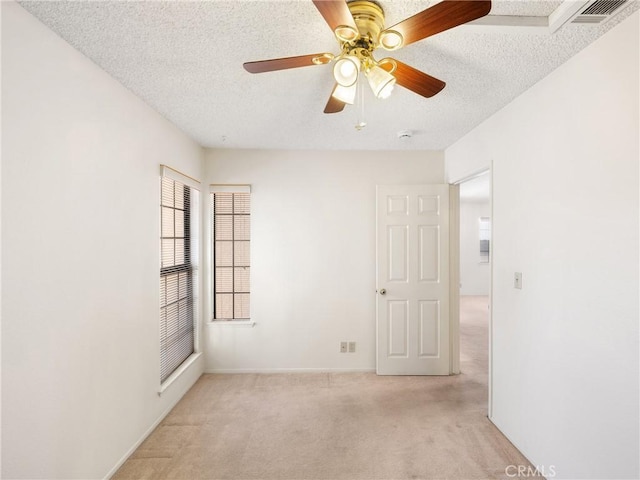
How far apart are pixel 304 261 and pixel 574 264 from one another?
2.38m

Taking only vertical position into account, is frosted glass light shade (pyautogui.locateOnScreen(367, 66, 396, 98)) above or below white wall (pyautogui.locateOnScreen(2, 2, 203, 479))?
above

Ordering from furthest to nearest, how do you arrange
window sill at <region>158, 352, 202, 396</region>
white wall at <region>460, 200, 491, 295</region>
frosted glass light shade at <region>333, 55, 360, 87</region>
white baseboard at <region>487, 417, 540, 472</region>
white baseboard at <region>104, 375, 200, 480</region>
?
1. white wall at <region>460, 200, 491, 295</region>
2. window sill at <region>158, 352, 202, 396</region>
3. white baseboard at <region>487, 417, 540, 472</region>
4. white baseboard at <region>104, 375, 200, 480</region>
5. frosted glass light shade at <region>333, 55, 360, 87</region>

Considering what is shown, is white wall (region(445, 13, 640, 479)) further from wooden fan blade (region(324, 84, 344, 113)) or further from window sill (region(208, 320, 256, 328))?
window sill (region(208, 320, 256, 328))

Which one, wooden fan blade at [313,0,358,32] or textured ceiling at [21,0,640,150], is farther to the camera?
textured ceiling at [21,0,640,150]

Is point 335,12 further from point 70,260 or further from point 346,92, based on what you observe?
point 70,260

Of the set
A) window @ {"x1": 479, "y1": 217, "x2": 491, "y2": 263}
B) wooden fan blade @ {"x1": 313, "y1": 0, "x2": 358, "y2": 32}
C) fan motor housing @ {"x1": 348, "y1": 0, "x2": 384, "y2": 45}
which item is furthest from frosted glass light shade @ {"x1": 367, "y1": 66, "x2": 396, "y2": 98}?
window @ {"x1": 479, "y1": 217, "x2": 491, "y2": 263}

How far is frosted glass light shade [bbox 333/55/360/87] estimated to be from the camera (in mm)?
1171

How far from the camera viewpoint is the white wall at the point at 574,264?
140 cm

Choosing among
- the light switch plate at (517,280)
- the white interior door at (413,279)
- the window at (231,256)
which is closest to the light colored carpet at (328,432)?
the white interior door at (413,279)

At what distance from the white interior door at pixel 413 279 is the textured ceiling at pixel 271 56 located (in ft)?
2.94

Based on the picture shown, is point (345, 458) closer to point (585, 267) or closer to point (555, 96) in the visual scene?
point (585, 267)

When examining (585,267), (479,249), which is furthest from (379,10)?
(479,249)

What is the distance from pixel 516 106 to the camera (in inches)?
84.7

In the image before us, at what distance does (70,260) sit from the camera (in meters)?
1.56
